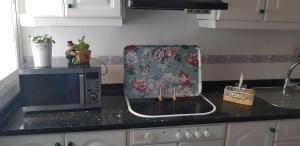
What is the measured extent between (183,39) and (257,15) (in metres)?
0.55

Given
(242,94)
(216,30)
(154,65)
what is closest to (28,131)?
(154,65)

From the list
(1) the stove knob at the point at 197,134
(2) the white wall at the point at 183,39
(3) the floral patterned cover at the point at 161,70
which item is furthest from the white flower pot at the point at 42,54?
(1) the stove knob at the point at 197,134

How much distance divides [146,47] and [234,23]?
0.61 metres

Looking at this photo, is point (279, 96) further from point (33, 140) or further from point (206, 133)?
point (33, 140)

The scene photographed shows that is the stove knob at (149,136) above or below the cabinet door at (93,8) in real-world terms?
below

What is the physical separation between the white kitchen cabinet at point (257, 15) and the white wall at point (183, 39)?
0.86 feet

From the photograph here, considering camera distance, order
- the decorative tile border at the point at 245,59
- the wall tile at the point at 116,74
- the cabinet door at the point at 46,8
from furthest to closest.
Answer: the decorative tile border at the point at 245,59 → the wall tile at the point at 116,74 → the cabinet door at the point at 46,8

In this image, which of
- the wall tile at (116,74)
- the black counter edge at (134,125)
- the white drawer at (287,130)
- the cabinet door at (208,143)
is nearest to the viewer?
the black counter edge at (134,125)

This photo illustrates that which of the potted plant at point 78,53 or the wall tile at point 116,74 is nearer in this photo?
the potted plant at point 78,53

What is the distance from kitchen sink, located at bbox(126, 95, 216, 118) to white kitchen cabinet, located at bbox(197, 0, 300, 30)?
53 centimetres

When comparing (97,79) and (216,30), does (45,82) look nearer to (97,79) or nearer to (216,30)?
(97,79)

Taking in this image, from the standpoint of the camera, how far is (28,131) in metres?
1.38

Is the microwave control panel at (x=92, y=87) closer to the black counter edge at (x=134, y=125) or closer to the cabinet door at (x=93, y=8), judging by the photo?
the black counter edge at (x=134, y=125)

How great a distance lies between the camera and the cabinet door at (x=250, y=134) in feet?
5.44
